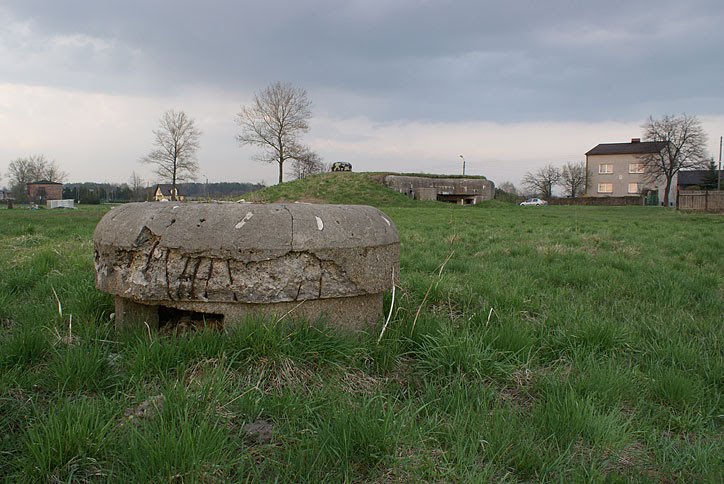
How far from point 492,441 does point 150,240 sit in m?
2.36

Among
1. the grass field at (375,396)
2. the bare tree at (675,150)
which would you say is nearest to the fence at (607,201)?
the bare tree at (675,150)

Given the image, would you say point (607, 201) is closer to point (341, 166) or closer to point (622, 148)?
point (622, 148)

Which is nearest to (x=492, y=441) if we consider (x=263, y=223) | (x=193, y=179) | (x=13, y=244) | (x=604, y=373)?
(x=604, y=373)

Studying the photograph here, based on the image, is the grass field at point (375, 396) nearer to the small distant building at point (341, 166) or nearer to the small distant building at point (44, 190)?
the small distant building at point (341, 166)

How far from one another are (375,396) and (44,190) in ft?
264

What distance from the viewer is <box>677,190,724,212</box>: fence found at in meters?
24.4

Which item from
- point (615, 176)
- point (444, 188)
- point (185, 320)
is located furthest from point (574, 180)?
point (185, 320)

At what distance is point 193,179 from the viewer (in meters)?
42.8

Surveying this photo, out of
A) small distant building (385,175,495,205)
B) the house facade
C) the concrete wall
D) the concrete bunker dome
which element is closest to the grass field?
the concrete bunker dome

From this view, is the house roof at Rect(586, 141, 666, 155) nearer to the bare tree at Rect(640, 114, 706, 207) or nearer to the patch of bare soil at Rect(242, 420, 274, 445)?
the bare tree at Rect(640, 114, 706, 207)

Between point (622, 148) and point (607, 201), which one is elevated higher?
point (622, 148)

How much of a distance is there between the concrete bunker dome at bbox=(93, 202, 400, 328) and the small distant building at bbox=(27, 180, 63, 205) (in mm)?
72936

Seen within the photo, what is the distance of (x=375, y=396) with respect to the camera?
2.52 metres

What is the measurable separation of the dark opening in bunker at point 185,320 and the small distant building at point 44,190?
7274 cm
